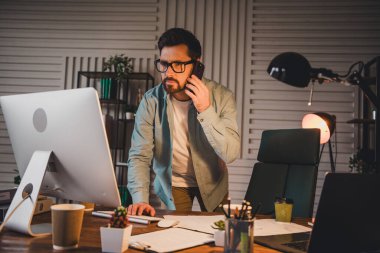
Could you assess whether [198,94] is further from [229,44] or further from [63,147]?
[229,44]

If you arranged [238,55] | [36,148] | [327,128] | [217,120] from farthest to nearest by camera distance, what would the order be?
[238,55], [327,128], [217,120], [36,148]

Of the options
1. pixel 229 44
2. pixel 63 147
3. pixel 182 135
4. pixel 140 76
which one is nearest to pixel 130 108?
pixel 140 76

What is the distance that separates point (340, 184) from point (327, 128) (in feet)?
8.93

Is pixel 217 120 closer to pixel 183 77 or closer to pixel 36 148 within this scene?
pixel 183 77

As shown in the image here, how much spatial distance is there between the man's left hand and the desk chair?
60cm

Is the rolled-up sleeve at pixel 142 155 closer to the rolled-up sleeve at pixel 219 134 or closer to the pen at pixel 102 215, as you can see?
the pen at pixel 102 215

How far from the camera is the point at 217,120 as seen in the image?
1.97 meters

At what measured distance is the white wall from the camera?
438 centimetres

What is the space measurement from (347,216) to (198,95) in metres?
1.21

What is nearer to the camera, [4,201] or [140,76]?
[4,201]

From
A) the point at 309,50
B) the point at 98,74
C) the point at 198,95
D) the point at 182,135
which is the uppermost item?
the point at 309,50

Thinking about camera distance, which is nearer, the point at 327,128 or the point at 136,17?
the point at 327,128

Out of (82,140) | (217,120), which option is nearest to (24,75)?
(217,120)

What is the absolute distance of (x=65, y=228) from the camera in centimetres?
102
